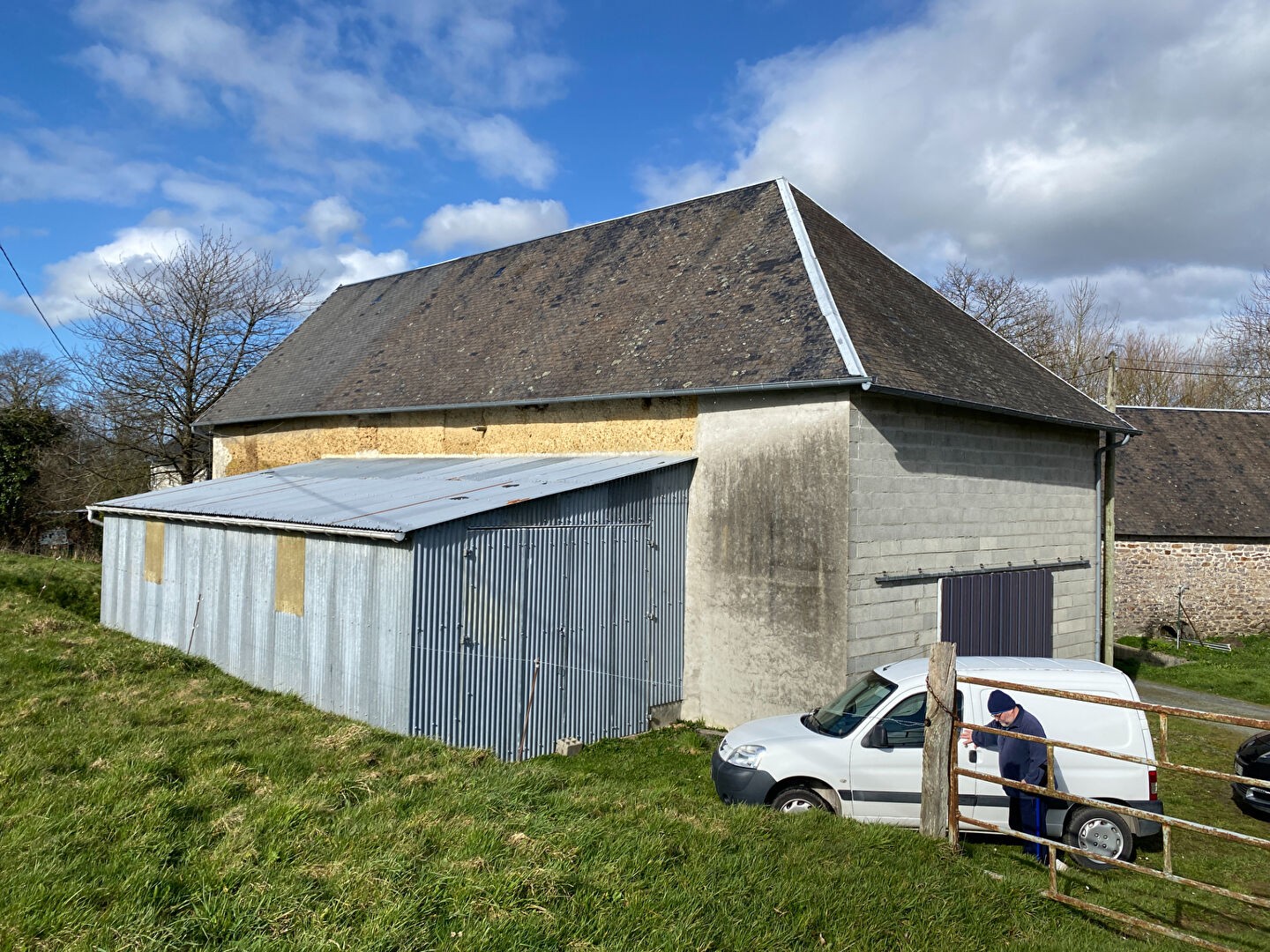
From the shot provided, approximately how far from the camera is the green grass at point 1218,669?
51.0ft

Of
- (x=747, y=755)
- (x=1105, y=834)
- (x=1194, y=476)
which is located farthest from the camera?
(x=1194, y=476)

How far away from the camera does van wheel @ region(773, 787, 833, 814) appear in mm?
7227

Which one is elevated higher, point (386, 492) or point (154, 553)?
point (386, 492)

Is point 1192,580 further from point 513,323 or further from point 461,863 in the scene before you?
point 461,863

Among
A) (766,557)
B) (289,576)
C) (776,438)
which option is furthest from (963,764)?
(289,576)

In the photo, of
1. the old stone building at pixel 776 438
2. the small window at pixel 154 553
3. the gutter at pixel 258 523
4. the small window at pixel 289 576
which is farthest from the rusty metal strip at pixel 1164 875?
the small window at pixel 154 553

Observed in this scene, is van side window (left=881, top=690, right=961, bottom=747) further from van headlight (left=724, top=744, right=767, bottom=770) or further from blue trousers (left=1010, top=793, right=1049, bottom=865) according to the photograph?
van headlight (left=724, top=744, right=767, bottom=770)

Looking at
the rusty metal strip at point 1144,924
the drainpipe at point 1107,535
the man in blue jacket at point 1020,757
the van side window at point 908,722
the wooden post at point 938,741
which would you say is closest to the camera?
the rusty metal strip at point 1144,924

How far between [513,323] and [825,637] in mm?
8829

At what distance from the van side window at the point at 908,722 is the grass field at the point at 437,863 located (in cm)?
100

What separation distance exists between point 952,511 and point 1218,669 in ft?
32.8

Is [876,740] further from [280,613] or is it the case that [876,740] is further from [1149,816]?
[280,613]

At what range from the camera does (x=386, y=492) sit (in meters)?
11.3

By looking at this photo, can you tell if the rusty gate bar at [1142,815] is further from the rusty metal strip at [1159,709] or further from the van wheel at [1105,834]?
the van wheel at [1105,834]
